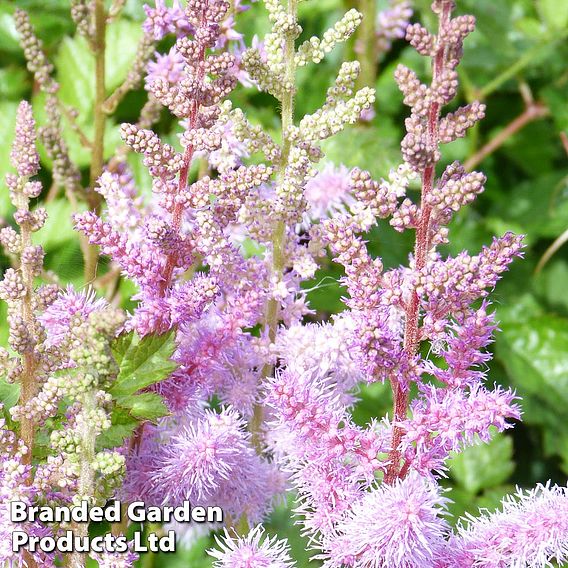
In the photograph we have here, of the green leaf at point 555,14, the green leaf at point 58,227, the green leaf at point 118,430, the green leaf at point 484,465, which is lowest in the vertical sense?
the green leaf at point 118,430

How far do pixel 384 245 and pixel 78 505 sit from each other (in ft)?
3.58

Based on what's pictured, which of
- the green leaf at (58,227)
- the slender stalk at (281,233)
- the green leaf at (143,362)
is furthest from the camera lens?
the green leaf at (58,227)

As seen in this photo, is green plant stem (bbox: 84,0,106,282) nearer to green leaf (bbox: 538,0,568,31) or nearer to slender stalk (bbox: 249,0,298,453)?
slender stalk (bbox: 249,0,298,453)

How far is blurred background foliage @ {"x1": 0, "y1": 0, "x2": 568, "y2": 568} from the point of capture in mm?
1720

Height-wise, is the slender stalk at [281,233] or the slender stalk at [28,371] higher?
the slender stalk at [281,233]

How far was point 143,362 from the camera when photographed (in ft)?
3.10

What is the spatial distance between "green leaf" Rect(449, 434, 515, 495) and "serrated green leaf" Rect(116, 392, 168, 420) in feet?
3.27

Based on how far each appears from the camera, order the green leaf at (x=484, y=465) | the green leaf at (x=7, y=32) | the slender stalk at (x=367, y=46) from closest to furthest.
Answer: the green leaf at (x=484, y=465), the slender stalk at (x=367, y=46), the green leaf at (x=7, y=32)

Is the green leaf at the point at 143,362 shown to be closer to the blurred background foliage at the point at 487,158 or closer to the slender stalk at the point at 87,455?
the slender stalk at the point at 87,455

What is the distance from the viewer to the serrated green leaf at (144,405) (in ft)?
3.00

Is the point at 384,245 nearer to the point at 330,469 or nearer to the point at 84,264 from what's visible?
the point at 84,264

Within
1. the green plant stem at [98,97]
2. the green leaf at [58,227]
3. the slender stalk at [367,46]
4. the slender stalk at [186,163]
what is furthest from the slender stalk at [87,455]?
the slender stalk at [367,46]

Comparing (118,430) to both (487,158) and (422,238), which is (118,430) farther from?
(487,158)

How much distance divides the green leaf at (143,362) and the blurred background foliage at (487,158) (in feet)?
1.49
